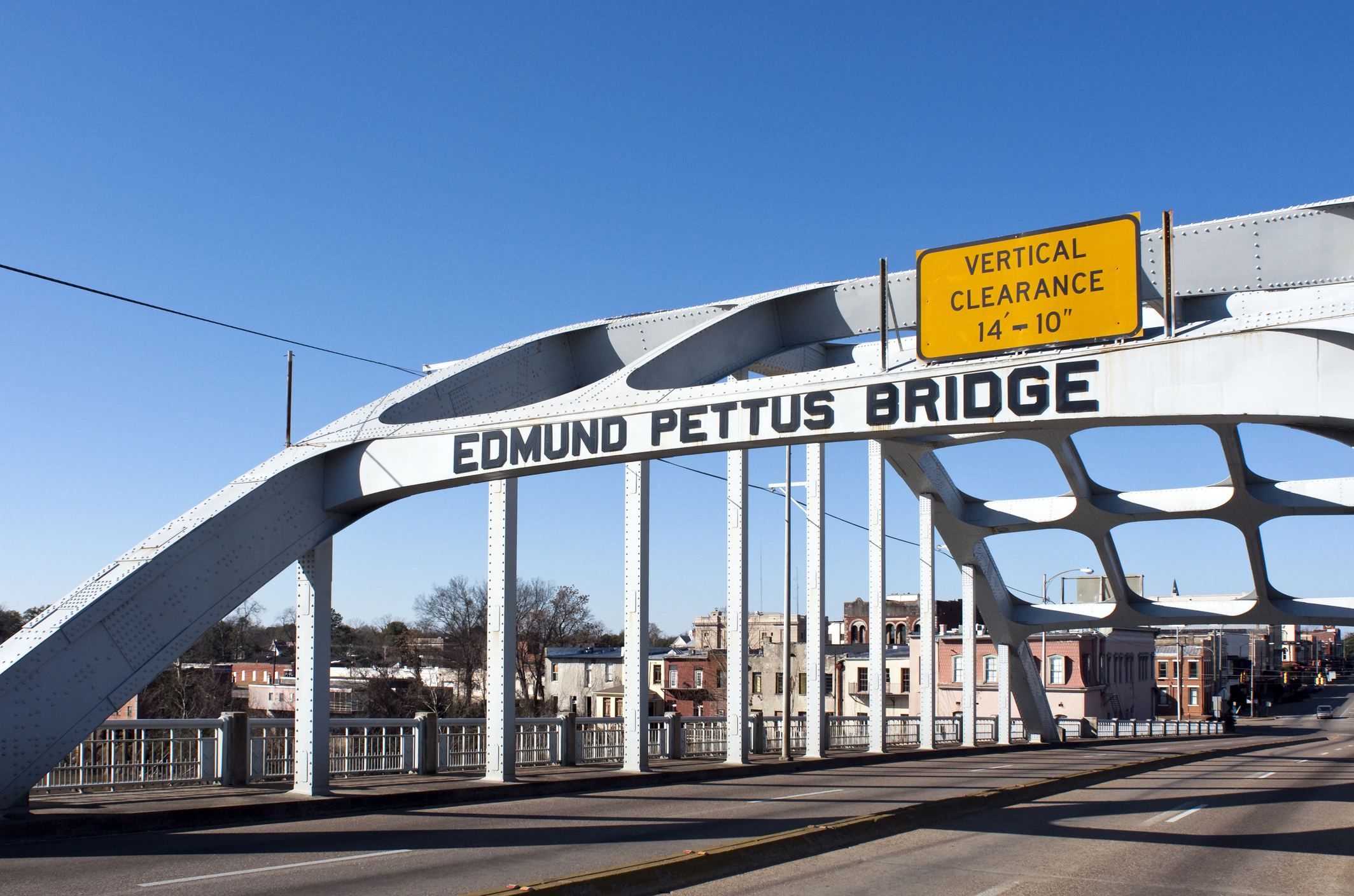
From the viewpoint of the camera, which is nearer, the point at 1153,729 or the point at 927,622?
the point at 927,622

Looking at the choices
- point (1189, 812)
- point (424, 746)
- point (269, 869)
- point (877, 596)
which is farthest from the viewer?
point (877, 596)

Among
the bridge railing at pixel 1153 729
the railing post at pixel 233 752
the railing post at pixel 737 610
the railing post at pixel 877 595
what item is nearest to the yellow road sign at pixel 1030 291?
the railing post at pixel 737 610

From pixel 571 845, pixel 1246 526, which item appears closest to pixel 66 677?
pixel 571 845

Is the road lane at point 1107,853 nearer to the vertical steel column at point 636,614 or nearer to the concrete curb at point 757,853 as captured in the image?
the concrete curb at point 757,853

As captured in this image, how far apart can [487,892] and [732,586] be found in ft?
49.8

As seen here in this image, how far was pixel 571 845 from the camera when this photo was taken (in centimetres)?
1164

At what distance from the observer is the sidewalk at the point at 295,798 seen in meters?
12.1

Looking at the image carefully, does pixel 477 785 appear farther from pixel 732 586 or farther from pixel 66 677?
pixel 732 586

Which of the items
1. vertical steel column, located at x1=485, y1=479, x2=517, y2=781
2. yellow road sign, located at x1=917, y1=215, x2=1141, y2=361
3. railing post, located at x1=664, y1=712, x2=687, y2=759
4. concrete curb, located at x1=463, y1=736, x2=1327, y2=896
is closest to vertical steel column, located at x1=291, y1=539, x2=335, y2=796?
vertical steel column, located at x1=485, y1=479, x2=517, y2=781

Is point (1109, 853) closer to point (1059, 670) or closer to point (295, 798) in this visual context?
point (295, 798)

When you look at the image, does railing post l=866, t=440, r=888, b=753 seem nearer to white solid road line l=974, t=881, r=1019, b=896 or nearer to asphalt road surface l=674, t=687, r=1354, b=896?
asphalt road surface l=674, t=687, r=1354, b=896

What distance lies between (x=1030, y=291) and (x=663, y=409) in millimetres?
4578

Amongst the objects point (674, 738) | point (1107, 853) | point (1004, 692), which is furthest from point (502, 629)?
point (1004, 692)

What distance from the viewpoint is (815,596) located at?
25641 millimetres
